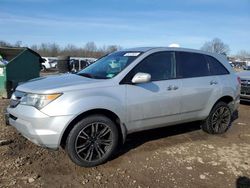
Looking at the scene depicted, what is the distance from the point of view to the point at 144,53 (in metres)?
5.21

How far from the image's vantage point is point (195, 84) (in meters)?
5.68

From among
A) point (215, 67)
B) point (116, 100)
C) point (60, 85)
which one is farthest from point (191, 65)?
point (60, 85)

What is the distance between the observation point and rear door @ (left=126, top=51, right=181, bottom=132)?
15.9 ft

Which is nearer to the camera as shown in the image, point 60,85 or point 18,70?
point 60,85

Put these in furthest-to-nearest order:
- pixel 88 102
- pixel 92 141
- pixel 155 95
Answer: pixel 155 95, pixel 92 141, pixel 88 102

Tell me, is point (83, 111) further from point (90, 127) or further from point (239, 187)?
point (239, 187)

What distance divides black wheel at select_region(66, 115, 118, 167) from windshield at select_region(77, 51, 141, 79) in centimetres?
79

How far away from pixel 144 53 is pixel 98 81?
103cm

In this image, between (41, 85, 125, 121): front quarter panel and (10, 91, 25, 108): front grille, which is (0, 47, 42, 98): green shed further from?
(41, 85, 125, 121): front quarter panel

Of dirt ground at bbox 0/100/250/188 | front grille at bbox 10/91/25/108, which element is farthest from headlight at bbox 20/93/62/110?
dirt ground at bbox 0/100/250/188

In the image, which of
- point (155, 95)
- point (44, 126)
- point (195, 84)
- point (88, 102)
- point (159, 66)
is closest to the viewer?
point (44, 126)

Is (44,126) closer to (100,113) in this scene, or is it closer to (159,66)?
(100,113)

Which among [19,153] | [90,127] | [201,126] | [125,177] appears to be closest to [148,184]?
[125,177]

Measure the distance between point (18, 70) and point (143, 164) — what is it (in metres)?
7.73
